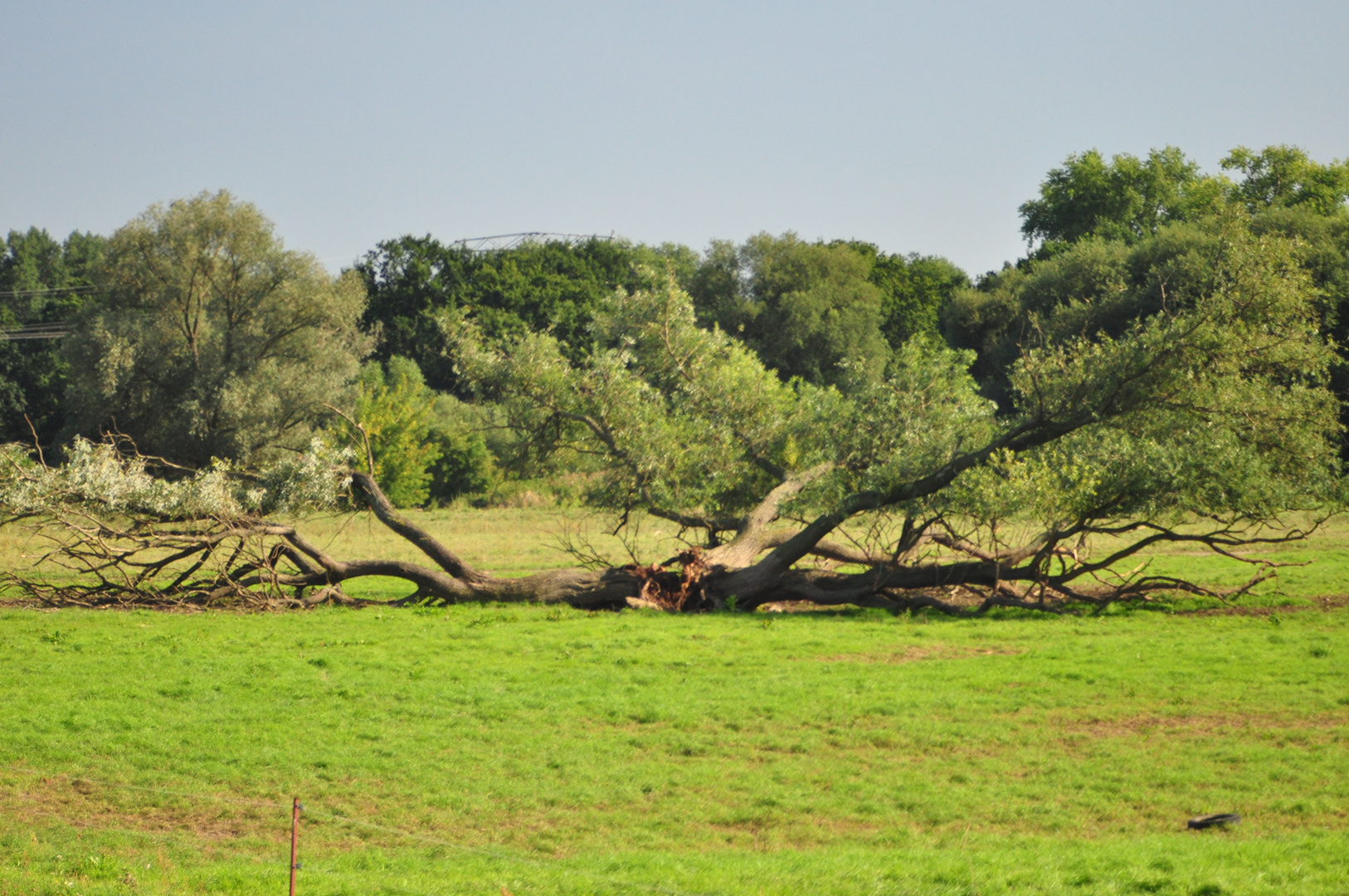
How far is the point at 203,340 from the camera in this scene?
42906 millimetres

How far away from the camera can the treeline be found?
41.5 metres

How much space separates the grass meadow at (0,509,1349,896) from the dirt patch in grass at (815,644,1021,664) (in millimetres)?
92

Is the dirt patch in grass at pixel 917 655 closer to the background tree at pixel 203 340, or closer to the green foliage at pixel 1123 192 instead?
the background tree at pixel 203 340

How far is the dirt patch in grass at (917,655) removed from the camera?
16.0 metres

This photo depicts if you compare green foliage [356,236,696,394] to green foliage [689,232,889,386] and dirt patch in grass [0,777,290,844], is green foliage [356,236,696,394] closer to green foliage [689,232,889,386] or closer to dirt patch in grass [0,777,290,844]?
green foliage [689,232,889,386]

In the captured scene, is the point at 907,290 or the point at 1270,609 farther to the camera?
the point at 907,290

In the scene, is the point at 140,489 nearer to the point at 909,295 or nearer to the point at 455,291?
the point at 455,291

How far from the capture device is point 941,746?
38.0 feet

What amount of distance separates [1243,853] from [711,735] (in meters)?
5.45

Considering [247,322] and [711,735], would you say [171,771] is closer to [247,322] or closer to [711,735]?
[711,735]

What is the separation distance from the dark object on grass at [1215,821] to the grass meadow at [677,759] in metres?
0.10

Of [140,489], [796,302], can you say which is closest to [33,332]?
[796,302]

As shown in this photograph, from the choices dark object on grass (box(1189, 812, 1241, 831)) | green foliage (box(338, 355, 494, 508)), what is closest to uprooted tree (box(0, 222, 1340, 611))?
dark object on grass (box(1189, 812, 1241, 831))

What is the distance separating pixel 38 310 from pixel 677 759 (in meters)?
75.3
